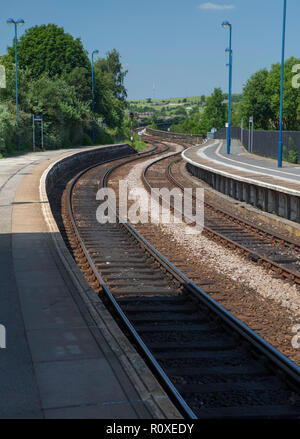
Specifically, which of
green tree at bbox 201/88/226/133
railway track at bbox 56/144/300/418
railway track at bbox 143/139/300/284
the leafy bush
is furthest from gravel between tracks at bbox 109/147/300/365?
green tree at bbox 201/88/226/133

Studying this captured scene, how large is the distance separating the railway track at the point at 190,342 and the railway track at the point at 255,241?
2413mm

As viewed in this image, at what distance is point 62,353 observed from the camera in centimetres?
Result: 673

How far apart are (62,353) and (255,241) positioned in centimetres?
996

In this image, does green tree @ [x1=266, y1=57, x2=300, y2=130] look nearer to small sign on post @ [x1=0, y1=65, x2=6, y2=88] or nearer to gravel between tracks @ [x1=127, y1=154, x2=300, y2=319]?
small sign on post @ [x1=0, y1=65, x2=6, y2=88]

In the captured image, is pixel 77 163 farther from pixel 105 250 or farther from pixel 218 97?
pixel 218 97

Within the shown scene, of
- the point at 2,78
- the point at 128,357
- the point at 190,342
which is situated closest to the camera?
the point at 128,357

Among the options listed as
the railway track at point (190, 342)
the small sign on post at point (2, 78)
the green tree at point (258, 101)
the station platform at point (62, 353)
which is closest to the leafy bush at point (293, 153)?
the small sign on post at point (2, 78)

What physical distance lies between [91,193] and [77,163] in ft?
45.3

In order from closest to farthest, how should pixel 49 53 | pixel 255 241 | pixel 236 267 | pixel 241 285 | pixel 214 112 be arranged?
pixel 241 285 → pixel 236 267 → pixel 255 241 → pixel 49 53 → pixel 214 112

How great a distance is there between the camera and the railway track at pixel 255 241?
41.8 ft

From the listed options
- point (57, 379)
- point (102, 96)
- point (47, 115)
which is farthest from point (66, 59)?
point (57, 379)

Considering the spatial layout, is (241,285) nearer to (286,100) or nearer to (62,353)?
(62,353)

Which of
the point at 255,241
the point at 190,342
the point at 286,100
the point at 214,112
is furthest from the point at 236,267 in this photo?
the point at 214,112

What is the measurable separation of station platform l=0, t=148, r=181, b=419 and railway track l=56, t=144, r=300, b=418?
0.52 m
